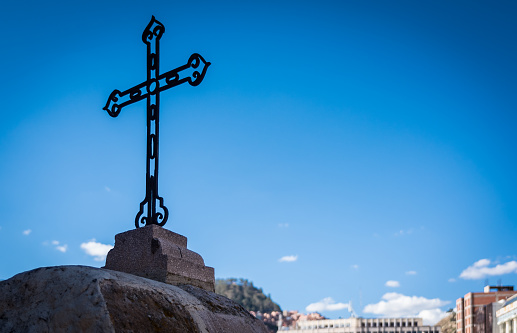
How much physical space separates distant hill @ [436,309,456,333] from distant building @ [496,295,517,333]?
153 feet

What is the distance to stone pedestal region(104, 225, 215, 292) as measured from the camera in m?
4.36

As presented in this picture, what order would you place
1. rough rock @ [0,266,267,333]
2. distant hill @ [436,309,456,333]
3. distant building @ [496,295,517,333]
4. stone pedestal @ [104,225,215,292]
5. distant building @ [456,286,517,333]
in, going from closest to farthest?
rough rock @ [0,266,267,333]
stone pedestal @ [104,225,215,292]
distant building @ [496,295,517,333]
distant building @ [456,286,517,333]
distant hill @ [436,309,456,333]

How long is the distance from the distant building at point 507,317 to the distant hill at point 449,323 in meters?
46.8

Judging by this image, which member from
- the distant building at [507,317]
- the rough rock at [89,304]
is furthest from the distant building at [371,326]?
the rough rock at [89,304]

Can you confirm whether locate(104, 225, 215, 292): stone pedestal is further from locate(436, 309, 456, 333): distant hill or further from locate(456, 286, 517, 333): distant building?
locate(436, 309, 456, 333): distant hill

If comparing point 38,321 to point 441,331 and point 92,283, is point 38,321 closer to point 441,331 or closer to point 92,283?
point 92,283

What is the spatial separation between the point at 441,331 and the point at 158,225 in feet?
404

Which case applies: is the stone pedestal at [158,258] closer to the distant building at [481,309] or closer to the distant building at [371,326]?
the distant building at [481,309]

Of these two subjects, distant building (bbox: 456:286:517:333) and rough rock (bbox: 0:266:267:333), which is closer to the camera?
rough rock (bbox: 0:266:267:333)

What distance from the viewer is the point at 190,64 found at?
5230 millimetres

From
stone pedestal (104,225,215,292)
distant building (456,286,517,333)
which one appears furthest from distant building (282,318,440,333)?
stone pedestal (104,225,215,292)

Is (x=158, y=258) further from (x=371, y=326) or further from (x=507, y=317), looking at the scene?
(x=371, y=326)

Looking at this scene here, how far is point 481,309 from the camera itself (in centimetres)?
7144

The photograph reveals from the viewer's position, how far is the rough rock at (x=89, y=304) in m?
2.89
